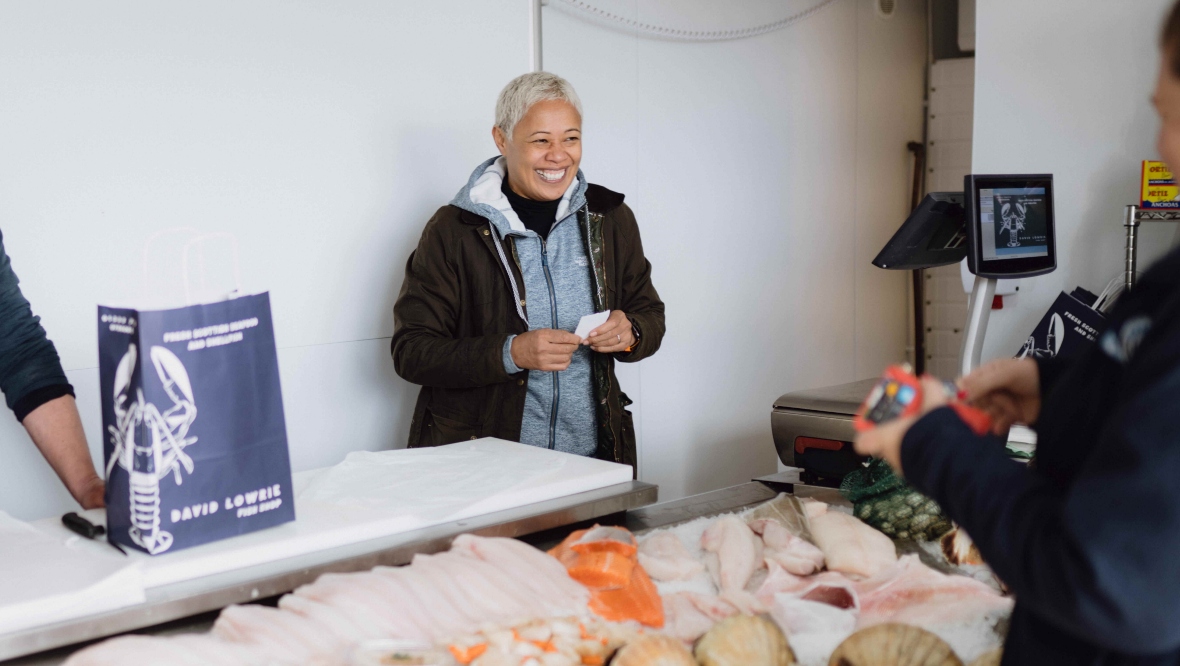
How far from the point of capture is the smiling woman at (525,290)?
280 cm

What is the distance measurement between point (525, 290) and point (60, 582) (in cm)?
159

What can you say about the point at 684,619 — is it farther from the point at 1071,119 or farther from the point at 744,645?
the point at 1071,119

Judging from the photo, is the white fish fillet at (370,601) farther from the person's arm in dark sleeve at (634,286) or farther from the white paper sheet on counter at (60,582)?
the person's arm in dark sleeve at (634,286)

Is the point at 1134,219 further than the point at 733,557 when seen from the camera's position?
Yes

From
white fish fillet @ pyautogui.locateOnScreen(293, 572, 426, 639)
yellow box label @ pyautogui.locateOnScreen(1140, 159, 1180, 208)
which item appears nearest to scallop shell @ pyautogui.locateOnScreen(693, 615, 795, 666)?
white fish fillet @ pyautogui.locateOnScreen(293, 572, 426, 639)

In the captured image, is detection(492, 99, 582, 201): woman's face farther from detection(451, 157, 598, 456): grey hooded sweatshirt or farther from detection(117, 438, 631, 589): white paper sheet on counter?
detection(117, 438, 631, 589): white paper sheet on counter

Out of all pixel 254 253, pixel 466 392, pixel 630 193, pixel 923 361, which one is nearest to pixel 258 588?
pixel 466 392

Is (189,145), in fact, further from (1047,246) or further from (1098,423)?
(1098,423)

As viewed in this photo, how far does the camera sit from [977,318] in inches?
107

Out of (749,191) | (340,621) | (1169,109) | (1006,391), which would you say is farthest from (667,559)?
(749,191)

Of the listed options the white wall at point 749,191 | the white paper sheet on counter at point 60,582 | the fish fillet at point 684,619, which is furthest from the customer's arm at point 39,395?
the white wall at point 749,191

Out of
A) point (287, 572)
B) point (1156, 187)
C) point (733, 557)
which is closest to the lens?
point (287, 572)

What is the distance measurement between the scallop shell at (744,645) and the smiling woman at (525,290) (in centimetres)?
141

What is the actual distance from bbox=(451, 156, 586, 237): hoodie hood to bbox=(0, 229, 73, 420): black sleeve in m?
1.18
